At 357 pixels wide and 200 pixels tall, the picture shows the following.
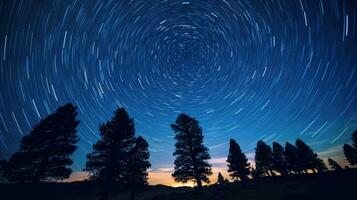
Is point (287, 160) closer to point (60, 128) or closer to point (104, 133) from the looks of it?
point (104, 133)

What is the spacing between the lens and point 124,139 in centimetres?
1697

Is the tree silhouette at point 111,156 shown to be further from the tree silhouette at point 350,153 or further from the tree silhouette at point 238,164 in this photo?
the tree silhouette at point 350,153

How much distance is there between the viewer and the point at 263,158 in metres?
39.8

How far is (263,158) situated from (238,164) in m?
8.66

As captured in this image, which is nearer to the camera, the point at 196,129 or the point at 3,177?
the point at 3,177

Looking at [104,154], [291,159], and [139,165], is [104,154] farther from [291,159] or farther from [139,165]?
[291,159]

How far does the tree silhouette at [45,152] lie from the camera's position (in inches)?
500

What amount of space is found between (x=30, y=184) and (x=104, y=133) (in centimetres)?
631

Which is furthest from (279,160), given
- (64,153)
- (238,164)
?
(64,153)

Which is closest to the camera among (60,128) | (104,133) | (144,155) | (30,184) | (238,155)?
(30,184)

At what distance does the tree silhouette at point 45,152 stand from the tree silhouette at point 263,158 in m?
39.3

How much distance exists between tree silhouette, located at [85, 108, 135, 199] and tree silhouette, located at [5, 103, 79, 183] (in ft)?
6.71

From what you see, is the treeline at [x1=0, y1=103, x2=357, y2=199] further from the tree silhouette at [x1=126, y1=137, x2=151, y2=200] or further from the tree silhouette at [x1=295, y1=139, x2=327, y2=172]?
the tree silhouette at [x1=295, y1=139, x2=327, y2=172]

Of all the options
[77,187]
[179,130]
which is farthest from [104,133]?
[77,187]
